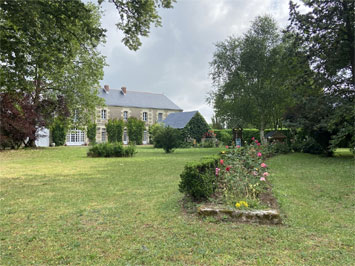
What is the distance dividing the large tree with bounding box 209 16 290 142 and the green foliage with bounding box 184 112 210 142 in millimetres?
11192

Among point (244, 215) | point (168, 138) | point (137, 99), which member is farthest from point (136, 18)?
point (137, 99)

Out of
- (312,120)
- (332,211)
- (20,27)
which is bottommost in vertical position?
(332,211)

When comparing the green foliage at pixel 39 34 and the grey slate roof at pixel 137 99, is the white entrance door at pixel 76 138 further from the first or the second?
the green foliage at pixel 39 34

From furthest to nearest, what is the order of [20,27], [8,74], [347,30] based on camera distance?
[347,30], [8,74], [20,27]

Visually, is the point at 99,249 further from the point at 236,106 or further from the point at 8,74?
the point at 236,106

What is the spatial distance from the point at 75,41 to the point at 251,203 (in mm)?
6968

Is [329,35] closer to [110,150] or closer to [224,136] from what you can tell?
[110,150]

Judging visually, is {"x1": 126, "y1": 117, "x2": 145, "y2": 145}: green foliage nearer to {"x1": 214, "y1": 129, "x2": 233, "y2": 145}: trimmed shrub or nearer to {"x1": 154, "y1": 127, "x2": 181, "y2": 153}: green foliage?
{"x1": 214, "y1": 129, "x2": 233, "y2": 145}: trimmed shrub

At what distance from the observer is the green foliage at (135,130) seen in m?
35.2

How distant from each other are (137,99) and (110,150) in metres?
24.2

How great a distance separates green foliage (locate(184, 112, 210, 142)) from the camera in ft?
97.5

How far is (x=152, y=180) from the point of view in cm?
730

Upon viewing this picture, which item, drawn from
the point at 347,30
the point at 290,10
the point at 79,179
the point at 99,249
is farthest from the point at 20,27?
the point at 347,30

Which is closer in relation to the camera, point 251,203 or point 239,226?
point 239,226
